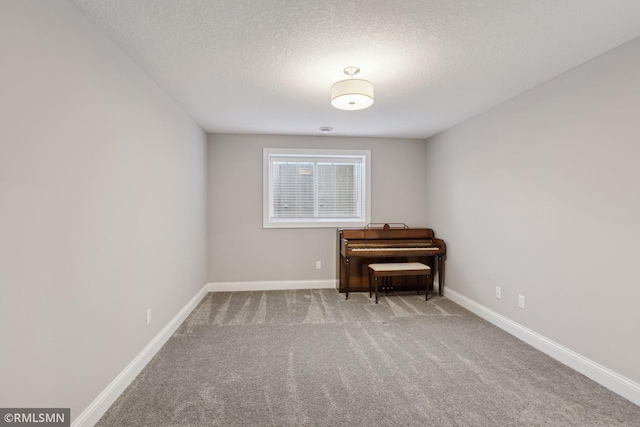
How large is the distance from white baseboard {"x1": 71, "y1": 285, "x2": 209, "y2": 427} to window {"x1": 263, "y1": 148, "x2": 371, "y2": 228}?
2.07 metres

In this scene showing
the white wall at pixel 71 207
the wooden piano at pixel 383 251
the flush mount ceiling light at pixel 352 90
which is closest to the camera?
the white wall at pixel 71 207

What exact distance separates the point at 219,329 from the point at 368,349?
5.13 ft

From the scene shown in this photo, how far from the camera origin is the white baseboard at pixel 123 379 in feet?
5.67

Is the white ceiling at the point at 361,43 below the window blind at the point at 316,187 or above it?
above

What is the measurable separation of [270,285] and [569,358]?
3.56m

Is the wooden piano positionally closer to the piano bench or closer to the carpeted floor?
the piano bench

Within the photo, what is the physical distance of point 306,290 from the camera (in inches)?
182

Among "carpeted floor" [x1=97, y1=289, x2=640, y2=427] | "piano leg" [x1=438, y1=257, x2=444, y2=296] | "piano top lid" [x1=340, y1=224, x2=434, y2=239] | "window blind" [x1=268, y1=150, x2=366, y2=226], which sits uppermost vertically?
"window blind" [x1=268, y1=150, x2=366, y2=226]

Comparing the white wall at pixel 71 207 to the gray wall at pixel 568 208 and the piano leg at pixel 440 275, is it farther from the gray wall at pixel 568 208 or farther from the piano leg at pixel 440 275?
the piano leg at pixel 440 275

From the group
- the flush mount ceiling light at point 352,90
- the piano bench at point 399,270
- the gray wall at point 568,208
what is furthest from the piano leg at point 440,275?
the flush mount ceiling light at point 352,90

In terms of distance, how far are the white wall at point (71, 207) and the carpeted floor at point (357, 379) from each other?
469mm

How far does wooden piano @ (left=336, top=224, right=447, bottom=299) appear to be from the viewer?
14.0ft

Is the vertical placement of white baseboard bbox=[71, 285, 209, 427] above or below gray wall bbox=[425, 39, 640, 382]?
below

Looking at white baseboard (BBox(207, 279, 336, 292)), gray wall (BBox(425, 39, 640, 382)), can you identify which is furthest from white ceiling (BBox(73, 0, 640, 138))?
white baseboard (BBox(207, 279, 336, 292))
